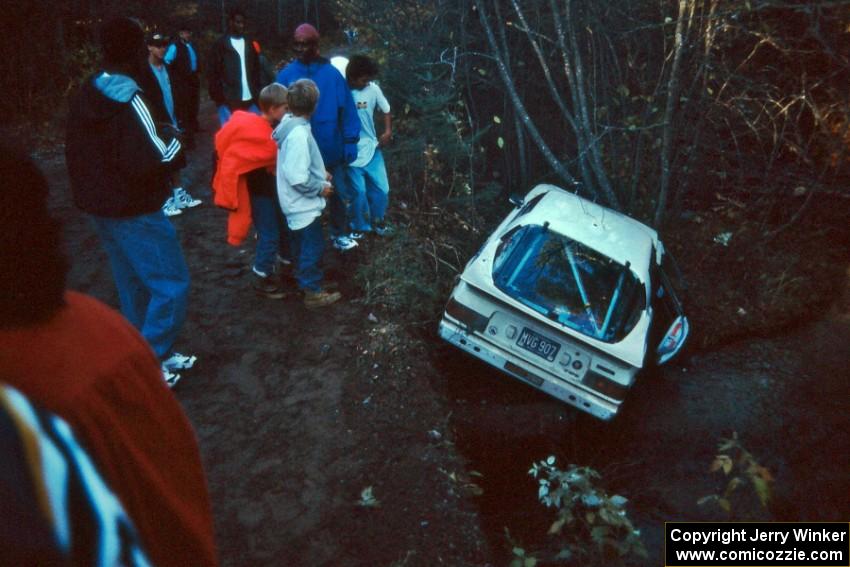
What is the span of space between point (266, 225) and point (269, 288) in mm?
680

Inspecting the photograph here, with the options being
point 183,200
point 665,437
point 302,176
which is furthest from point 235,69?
point 665,437

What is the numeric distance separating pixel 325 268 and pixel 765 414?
4554mm

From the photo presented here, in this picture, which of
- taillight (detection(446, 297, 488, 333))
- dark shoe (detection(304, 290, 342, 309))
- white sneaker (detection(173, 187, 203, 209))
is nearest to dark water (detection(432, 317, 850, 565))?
taillight (detection(446, 297, 488, 333))

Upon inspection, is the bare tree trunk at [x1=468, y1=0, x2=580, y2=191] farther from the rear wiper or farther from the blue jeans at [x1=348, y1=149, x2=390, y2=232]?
the rear wiper

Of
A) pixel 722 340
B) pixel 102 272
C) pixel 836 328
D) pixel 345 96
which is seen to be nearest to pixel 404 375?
pixel 345 96

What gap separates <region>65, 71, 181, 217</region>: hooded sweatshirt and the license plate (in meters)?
2.77

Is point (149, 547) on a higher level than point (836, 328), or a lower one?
higher

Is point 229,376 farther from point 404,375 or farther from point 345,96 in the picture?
point 345,96

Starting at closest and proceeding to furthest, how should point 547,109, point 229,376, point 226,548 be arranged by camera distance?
point 226,548 → point 229,376 → point 547,109

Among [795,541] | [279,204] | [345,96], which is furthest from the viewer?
[345,96]

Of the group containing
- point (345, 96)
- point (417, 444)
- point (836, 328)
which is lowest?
point (836, 328)

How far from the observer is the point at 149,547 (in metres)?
1.30

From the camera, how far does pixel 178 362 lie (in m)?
4.84

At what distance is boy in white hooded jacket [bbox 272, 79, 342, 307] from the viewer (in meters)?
4.93
